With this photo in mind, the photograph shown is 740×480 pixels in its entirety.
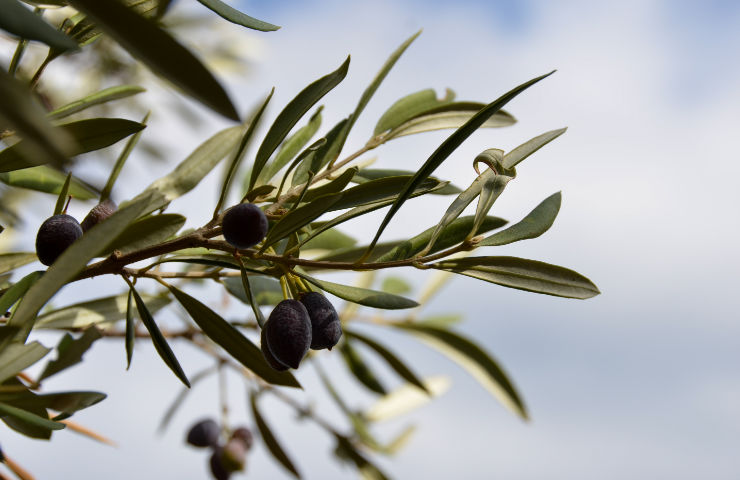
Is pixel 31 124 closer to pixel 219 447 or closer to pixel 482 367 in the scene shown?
pixel 482 367

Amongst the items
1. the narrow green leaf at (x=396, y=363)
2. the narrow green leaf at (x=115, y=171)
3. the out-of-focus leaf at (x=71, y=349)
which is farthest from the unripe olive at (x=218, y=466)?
the narrow green leaf at (x=115, y=171)

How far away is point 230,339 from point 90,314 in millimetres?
323

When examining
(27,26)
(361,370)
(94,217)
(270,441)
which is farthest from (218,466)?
(27,26)

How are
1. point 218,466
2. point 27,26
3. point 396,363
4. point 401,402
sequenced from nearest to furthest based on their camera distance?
1. point 27,26
2. point 396,363
3. point 218,466
4. point 401,402

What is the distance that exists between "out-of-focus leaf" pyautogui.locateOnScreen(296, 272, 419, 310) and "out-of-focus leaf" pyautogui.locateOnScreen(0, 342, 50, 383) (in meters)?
0.27

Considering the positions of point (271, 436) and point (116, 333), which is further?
point (271, 436)

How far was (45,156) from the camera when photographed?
1.29 feet

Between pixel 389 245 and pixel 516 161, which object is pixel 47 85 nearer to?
pixel 389 245

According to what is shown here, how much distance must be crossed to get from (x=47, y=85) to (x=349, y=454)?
1713 mm

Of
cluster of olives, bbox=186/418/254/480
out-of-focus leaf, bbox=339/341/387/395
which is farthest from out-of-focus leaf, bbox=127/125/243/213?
cluster of olives, bbox=186/418/254/480

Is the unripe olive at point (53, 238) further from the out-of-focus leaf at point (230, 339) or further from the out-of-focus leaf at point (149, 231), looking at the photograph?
the out-of-focus leaf at point (230, 339)

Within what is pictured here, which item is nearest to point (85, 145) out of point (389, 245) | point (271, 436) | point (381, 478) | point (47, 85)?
point (389, 245)

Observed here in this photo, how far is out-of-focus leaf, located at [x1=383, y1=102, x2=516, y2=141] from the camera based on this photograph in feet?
3.43

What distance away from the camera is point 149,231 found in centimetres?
81
